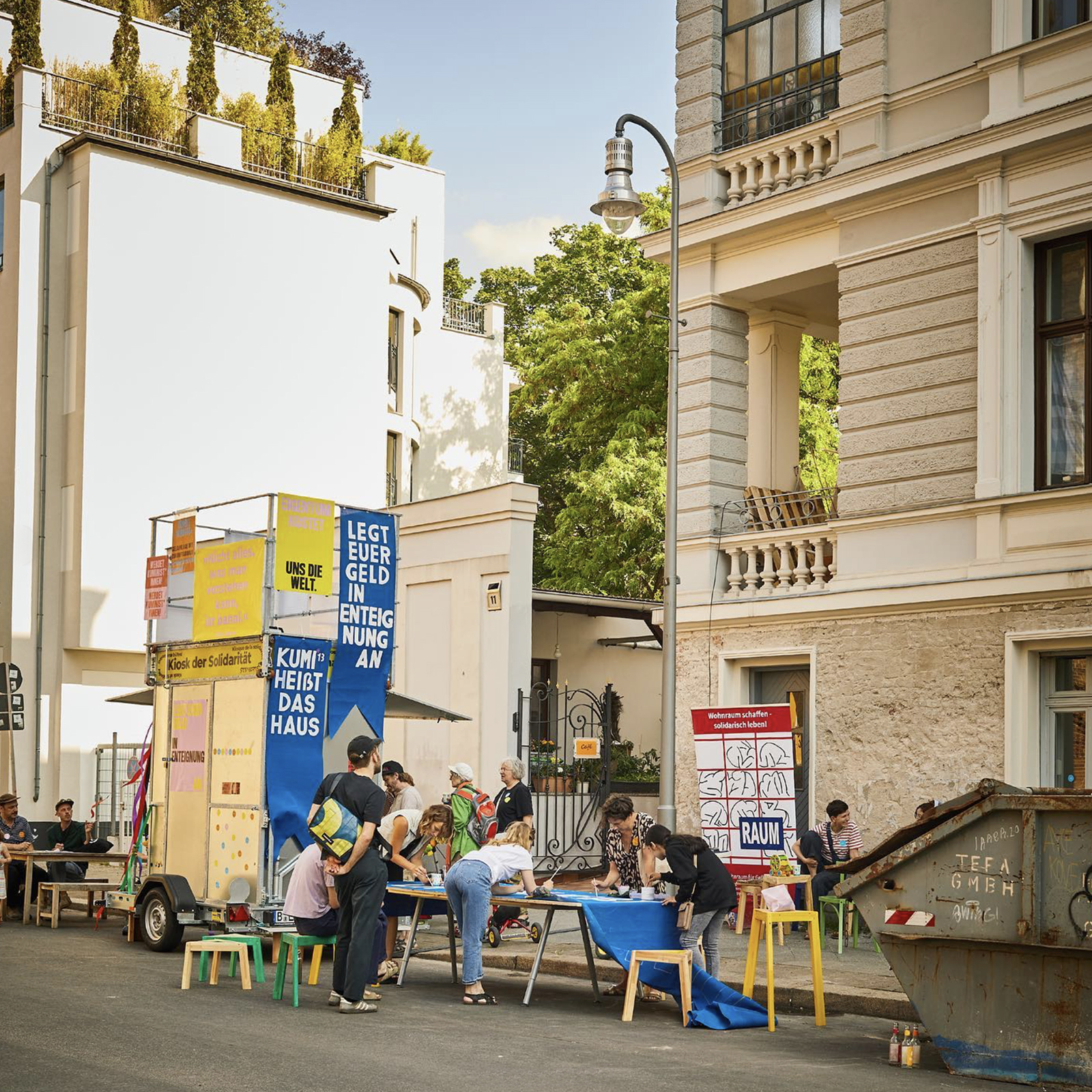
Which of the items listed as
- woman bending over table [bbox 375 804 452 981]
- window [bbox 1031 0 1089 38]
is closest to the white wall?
woman bending over table [bbox 375 804 452 981]

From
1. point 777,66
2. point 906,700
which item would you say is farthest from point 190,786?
point 777,66

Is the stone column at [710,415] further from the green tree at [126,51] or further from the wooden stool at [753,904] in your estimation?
the green tree at [126,51]

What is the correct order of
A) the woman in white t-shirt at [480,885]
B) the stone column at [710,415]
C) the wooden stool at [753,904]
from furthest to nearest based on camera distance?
the stone column at [710,415]
the wooden stool at [753,904]
the woman in white t-shirt at [480,885]

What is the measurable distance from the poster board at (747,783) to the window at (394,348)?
21.2 meters

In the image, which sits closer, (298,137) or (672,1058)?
(672,1058)

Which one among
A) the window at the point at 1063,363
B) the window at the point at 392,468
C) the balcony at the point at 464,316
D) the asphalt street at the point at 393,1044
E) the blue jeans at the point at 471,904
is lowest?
the asphalt street at the point at 393,1044

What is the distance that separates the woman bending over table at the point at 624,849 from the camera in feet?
41.8

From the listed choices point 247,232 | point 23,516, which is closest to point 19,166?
point 247,232

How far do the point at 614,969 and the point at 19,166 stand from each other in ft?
67.4

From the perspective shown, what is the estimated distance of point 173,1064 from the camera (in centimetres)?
889

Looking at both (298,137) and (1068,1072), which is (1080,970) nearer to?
(1068,1072)

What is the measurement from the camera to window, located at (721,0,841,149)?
59.1 ft

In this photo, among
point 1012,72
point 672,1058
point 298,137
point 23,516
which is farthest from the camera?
point 298,137

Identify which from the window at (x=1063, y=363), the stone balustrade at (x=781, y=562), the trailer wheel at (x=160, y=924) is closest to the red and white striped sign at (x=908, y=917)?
the window at (x=1063, y=363)
